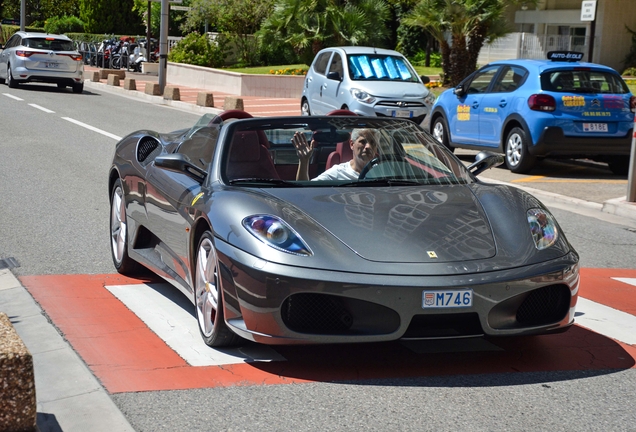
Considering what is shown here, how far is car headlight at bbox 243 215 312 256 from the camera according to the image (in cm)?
483

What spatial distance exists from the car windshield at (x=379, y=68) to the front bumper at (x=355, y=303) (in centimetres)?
1442

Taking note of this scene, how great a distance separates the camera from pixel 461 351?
5344 millimetres

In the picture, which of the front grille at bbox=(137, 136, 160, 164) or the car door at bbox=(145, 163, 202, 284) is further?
the front grille at bbox=(137, 136, 160, 164)

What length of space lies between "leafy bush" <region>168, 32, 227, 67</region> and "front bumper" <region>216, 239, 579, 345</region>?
35.4 m

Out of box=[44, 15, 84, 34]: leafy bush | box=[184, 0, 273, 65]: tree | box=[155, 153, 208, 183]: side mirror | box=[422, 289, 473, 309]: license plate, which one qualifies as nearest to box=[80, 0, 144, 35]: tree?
box=[44, 15, 84, 34]: leafy bush

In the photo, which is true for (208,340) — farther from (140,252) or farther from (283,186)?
(140,252)

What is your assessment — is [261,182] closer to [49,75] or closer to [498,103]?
[498,103]

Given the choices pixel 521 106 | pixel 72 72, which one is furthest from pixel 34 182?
pixel 72 72

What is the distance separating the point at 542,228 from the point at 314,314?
1.41 m

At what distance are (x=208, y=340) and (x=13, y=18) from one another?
8891cm

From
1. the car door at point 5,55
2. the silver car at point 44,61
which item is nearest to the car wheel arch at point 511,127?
the silver car at point 44,61

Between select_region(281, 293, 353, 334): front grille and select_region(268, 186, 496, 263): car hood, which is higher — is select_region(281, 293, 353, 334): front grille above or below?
below

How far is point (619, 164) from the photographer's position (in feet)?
47.3

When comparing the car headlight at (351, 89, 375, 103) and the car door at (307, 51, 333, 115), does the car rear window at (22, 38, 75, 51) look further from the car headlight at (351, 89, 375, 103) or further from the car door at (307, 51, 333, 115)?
the car headlight at (351, 89, 375, 103)
